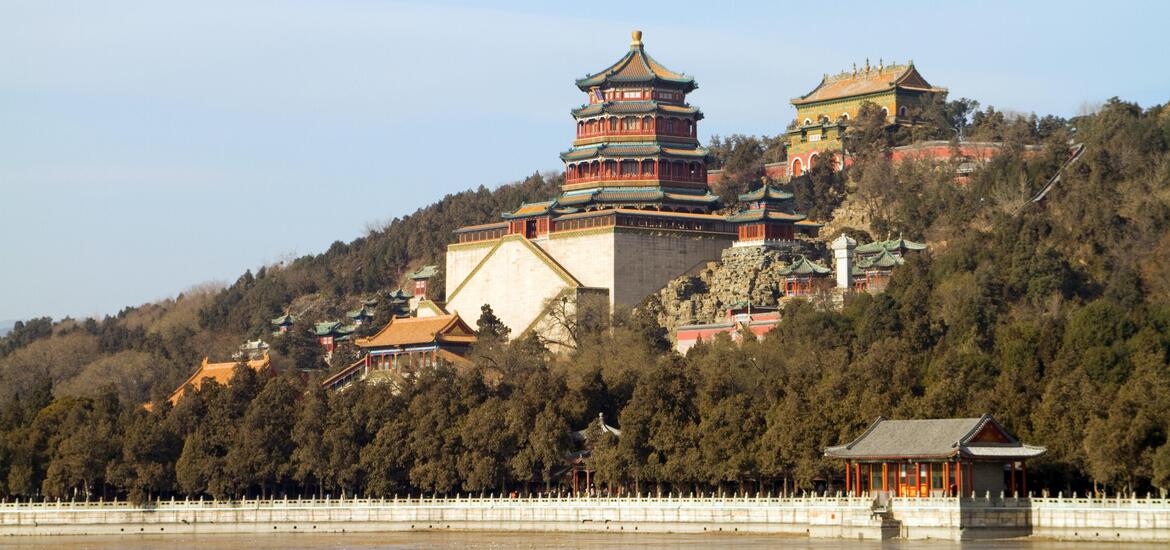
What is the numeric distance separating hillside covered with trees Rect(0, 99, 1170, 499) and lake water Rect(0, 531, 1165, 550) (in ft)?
11.7

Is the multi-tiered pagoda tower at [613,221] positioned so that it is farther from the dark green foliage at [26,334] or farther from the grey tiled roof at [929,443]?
the dark green foliage at [26,334]

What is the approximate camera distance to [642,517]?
70938 mm

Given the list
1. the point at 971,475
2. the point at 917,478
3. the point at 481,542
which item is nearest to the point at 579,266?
the point at 481,542

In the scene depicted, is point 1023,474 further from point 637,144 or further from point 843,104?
point 843,104

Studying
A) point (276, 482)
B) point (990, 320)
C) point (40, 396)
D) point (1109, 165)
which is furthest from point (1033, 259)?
point (40, 396)

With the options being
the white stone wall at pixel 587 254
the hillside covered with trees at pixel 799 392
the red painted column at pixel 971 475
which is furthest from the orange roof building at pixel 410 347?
the red painted column at pixel 971 475

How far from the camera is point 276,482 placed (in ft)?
279

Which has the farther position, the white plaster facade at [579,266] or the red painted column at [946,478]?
the white plaster facade at [579,266]

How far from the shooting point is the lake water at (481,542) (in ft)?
200

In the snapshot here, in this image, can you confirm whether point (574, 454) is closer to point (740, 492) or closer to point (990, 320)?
point (740, 492)

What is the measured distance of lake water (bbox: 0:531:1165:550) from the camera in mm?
60938

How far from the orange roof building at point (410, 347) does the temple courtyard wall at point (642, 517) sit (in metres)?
16.0

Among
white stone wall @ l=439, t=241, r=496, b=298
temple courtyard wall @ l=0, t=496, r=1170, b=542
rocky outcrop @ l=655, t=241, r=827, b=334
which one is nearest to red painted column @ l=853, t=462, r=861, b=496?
temple courtyard wall @ l=0, t=496, r=1170, b=542

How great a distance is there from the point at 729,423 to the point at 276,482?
21802mm
